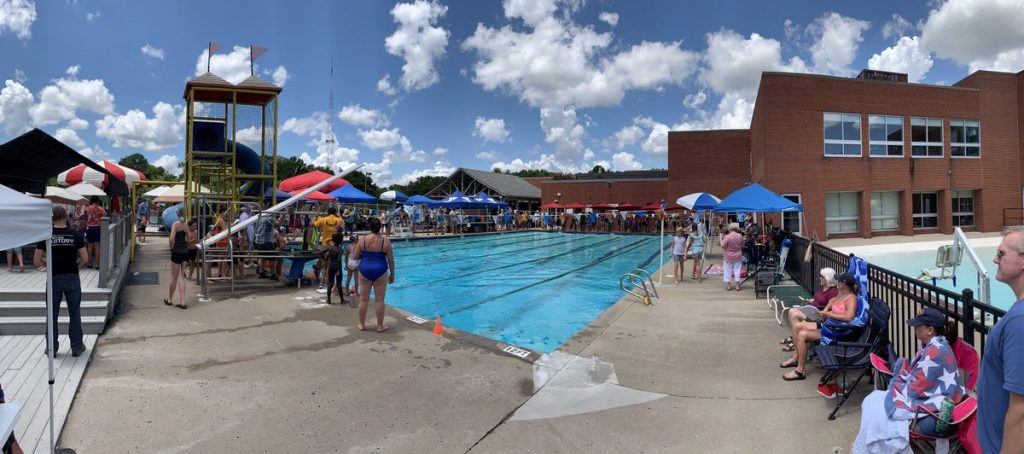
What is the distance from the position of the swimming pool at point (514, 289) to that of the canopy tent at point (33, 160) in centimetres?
691

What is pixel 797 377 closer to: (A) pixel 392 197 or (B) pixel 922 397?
(B) pixel 922 397

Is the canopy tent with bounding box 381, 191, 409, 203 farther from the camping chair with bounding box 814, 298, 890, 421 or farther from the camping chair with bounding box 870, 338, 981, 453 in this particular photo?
the camping chair with bounding box 870, 338, 981, 453

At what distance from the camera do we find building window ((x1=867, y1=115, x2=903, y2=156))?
83.0ft

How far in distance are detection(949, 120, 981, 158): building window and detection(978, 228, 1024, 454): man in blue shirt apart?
3180 centimetres

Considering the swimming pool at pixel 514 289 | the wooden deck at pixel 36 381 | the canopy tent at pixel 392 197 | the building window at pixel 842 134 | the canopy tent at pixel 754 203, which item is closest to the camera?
the wooden deck at pixel 36 381

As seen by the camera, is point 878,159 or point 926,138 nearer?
point 878,159

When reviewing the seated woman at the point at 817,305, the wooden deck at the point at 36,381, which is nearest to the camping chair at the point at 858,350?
the seated woman at the point at 817,305

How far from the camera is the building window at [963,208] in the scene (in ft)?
89.7

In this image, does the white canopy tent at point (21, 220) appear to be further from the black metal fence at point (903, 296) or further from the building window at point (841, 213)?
the building window at point (841, 213)

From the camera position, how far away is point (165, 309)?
330 inches

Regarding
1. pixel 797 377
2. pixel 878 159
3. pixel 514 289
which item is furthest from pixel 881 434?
pixel 878 159

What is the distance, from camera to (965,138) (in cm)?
2669

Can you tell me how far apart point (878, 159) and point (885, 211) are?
9.52 feet

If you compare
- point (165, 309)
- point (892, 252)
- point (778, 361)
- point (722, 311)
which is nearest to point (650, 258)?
point (892, 252)
